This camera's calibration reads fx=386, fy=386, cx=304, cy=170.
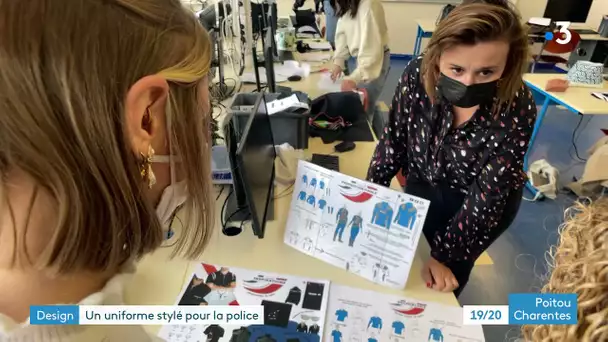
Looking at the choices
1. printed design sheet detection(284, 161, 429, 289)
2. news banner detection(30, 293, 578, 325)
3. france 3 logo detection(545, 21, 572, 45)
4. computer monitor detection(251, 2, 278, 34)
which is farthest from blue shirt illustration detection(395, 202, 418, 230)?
france 3 logo detection(545, 21, 572, 45)

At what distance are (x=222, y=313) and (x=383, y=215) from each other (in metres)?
0.48

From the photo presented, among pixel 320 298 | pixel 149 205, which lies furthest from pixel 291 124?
pixel 149 205

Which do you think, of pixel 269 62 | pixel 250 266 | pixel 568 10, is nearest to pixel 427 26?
pixel 568 10

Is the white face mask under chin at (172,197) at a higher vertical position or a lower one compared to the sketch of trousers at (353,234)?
higher

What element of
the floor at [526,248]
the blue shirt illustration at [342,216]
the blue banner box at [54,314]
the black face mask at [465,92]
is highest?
the black face mask at [465,92]

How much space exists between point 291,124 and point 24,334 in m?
1.23

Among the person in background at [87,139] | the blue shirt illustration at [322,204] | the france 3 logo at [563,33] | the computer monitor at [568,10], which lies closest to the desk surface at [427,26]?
the france 3 logo at [563,33]

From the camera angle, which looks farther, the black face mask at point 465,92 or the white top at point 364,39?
the white top at point 364,39

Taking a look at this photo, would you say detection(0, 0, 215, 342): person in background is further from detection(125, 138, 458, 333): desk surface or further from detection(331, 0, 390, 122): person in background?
detection(331, 0, 390, 122): person in background

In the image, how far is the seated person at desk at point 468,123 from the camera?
1040 millimetres

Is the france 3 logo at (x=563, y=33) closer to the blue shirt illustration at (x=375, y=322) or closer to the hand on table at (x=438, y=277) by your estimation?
the hand on table at (x=438, y=277)

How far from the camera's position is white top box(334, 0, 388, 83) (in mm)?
2314

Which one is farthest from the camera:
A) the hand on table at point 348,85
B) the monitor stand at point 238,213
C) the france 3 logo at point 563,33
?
the france 3 logo at point 563,33

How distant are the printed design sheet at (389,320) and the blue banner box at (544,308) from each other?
0.96 feet
